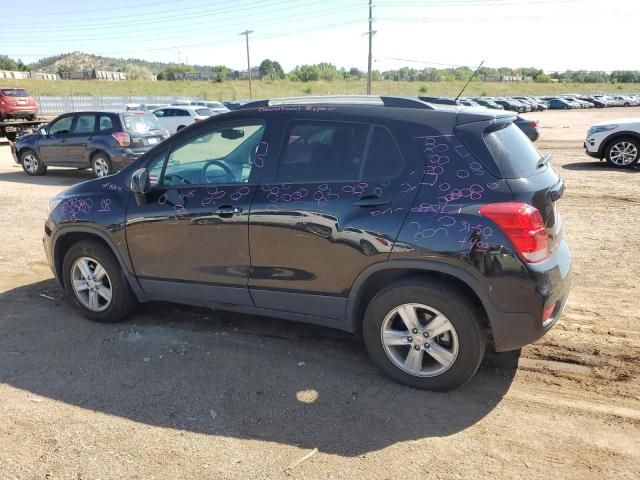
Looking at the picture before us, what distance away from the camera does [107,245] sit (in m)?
4.55

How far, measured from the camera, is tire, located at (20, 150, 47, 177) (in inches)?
544

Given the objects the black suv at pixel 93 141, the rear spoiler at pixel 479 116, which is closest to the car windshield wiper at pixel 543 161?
the rear spoiler at pixel 479 116

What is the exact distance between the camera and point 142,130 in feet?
41.8

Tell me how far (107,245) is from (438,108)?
292 centimetres

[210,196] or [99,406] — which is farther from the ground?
[210,196]

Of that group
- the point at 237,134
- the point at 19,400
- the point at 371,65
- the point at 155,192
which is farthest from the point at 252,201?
the point at 371,65

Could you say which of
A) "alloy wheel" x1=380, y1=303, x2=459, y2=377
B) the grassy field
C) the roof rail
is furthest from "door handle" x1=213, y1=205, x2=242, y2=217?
the grassy field

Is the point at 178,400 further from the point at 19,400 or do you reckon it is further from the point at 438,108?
the point at 438,108

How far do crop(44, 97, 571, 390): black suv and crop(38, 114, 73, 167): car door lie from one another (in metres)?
10.0

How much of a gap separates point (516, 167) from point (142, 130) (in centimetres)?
1109

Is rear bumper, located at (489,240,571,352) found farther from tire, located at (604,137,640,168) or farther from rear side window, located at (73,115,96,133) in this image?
rear side window, located at (73,115,96,133)

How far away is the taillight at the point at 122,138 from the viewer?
12.3 m

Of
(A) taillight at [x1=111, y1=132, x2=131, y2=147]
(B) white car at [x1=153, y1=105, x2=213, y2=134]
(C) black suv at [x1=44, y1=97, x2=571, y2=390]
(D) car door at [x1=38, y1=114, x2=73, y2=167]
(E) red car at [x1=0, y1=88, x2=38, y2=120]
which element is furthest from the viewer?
(B) white car at [x1=153, y1=105, x2=213, y2=134]

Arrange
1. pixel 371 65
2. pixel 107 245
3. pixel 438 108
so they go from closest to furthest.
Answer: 1. pixel 438 108
2. pixel 107 245
3. pixel 371 65
